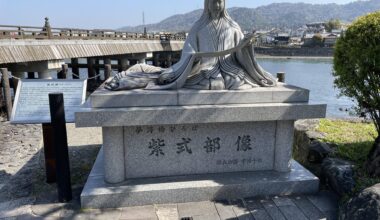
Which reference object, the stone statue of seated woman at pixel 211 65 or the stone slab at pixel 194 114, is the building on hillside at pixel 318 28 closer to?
the stone statue of seated woman at pixel 211 65

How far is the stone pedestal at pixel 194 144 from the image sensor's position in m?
4.09

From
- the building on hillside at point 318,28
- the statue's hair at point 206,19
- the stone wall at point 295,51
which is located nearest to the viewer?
the statue's hair at point 206,19

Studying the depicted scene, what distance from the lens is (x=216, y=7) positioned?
15.4 ft

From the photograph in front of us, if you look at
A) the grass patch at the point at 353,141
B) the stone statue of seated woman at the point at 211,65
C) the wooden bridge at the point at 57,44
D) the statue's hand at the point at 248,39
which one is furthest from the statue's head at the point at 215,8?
the wooden bridge at the point at 57,44

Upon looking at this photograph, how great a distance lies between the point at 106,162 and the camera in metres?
4.29

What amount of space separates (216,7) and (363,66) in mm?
2465

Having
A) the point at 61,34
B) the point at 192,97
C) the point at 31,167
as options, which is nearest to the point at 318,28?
the point at 61,34

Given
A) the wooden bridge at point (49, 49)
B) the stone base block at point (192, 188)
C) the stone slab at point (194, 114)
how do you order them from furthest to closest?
the wooden bridge at point (49, 49)
the stone base block at point (192, 188)
the stone slab at point (194, 114)

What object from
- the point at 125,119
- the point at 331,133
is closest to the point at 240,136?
the point at 125,119

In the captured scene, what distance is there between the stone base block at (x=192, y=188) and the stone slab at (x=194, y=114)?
929mm

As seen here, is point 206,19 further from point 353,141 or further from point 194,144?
point 353,141

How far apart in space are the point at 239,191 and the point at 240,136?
803mm

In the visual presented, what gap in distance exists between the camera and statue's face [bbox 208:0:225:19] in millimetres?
4684

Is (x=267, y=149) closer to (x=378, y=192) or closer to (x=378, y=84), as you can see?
(x=378, y=192)
